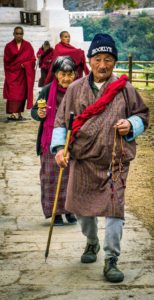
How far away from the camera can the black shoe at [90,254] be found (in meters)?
5.21

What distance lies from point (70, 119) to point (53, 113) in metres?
1.47

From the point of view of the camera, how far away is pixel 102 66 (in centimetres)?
492

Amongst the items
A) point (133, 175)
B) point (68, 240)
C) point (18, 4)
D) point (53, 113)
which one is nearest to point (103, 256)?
point (68, 240)

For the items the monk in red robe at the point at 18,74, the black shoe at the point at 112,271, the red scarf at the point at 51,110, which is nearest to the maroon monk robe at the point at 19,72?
the monk in red robe at the point at 18,74

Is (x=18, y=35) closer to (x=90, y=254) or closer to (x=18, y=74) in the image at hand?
(x=18, y=74)

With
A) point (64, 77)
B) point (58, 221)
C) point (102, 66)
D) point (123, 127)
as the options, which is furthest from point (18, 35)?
point (123, 127)

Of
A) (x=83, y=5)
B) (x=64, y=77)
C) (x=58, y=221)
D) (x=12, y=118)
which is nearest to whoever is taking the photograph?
(x=64, y=77)

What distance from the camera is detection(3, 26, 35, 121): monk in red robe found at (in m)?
13.9

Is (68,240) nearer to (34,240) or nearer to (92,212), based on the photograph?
(34,240)

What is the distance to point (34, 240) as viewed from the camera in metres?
5.84

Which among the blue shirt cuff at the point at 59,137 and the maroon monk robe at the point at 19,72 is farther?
the maroon monk robe at the point at 19,72

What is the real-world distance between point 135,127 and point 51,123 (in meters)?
1.62

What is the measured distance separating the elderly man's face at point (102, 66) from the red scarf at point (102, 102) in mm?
72

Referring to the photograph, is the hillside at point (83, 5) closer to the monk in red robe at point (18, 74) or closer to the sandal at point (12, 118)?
the monk in red robe at point (18, 74)
